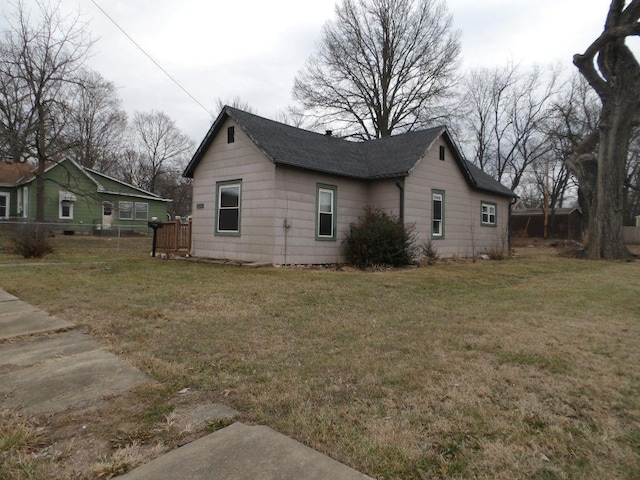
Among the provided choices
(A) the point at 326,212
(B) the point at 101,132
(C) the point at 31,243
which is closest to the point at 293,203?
(A) the point at 326,212

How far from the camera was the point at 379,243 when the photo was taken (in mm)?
11680

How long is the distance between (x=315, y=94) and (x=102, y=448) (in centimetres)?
2925

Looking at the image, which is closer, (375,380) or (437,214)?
(375,380)

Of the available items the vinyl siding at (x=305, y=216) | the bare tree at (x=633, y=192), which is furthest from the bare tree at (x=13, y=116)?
the bare tree at (x=633, y=192)

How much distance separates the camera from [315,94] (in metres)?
28.9

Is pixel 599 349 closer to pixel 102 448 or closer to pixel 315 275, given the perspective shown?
pixel 102 448

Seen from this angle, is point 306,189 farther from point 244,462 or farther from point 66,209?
point 66,209

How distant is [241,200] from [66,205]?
1978cm

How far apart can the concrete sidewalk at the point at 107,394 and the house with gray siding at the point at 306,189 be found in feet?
23.3

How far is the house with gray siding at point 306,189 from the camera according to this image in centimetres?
1126

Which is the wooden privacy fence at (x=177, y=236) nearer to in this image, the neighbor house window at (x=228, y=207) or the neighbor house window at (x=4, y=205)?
the neighbor house window at (x=228, y=207)

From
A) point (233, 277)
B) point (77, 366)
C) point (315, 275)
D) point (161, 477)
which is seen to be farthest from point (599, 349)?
point (233, 277)

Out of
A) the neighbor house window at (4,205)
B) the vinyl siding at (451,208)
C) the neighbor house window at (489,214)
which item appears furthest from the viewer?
the neighbor house window at (4,205)

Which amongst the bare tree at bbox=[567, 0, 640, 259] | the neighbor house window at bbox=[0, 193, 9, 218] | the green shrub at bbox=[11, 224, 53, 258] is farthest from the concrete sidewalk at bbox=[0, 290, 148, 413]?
the neighbor house window at bbox=[0, 193, 9, 218]
